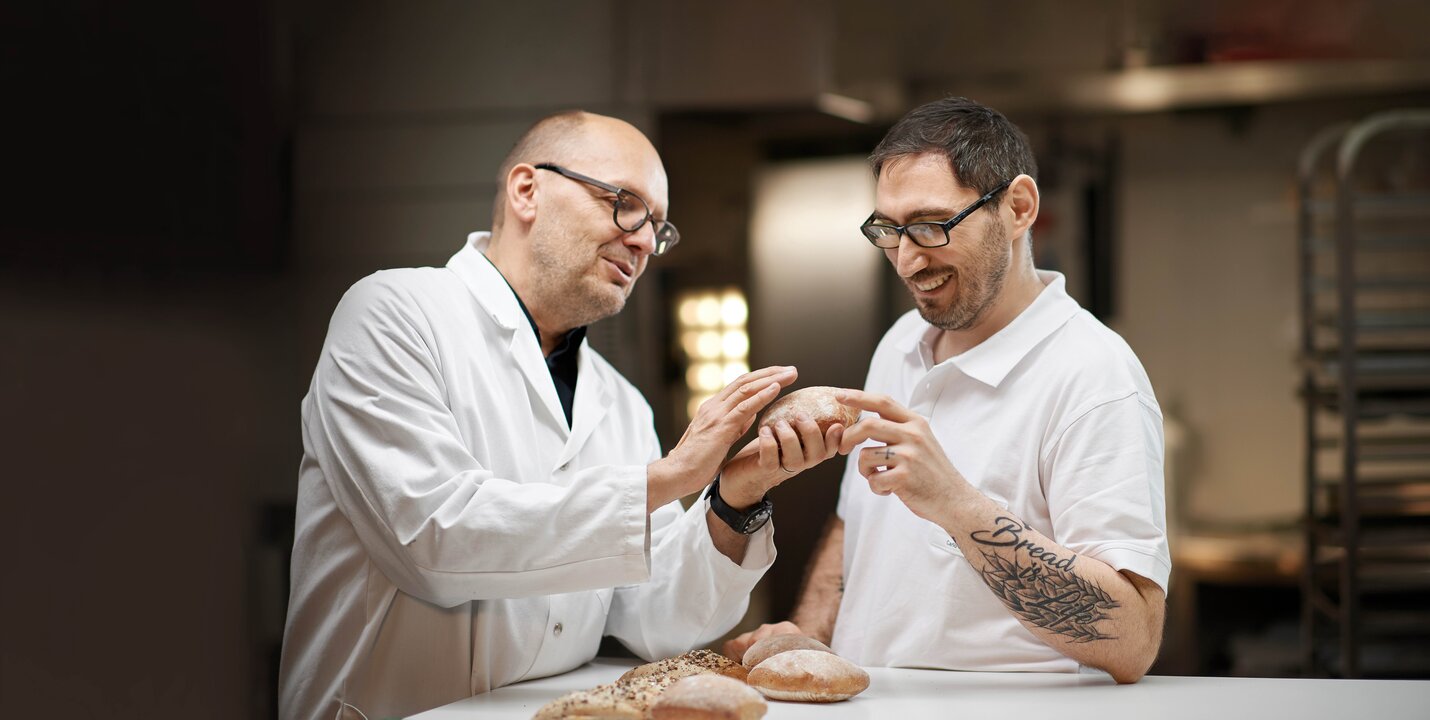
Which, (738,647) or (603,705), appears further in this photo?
(738,647)

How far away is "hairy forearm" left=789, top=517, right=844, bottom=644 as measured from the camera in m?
2.08

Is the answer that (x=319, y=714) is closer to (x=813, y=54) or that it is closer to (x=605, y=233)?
(x=605, y=233)

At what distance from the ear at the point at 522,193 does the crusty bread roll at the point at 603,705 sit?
92 cm

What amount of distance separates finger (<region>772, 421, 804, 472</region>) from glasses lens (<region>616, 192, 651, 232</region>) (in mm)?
536

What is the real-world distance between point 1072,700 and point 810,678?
0.35 meters

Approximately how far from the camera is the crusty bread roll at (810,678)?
156 centimetres

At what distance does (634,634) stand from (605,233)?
2.32 ft

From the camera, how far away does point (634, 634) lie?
2109mm

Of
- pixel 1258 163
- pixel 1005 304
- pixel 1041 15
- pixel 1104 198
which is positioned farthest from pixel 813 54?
pixel 1005 304

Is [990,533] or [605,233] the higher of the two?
[605,233]

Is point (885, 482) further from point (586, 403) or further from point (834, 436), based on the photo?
point (586, 403)

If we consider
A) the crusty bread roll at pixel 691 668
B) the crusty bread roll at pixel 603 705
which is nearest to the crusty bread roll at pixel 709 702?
the crusty bread roll at pixel 603 705

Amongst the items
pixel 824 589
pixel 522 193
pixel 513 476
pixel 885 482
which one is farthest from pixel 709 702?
pixel 522 193

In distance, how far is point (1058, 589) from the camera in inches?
63.6
